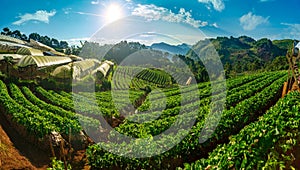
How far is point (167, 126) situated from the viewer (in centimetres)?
1032

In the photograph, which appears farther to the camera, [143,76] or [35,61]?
[143,76]

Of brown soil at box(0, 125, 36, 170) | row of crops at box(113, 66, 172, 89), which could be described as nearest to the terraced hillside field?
brown soil at box(0, 125, 36, 170)

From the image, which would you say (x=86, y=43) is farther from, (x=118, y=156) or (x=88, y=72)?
(x=118, y=156)

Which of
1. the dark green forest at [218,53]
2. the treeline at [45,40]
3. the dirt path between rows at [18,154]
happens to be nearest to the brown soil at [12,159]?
the dirt path between rows at [18,154]

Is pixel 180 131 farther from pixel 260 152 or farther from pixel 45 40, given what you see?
pixel 45 40

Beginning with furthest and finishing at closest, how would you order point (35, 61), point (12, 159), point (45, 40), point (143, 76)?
point (45, 40)
point (143, 76)
point (35, 61)
point (12, 159)

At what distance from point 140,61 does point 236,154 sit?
149ft

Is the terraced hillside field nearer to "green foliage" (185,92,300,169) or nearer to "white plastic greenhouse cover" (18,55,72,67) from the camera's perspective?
"green foliage" (185,92,300,169)

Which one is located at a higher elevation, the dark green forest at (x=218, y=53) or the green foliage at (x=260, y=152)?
the dark green forest at (x=218, y=53)

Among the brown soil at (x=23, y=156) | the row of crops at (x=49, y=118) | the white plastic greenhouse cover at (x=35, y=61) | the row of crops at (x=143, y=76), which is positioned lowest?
the brown soil at (x=23, y=156)

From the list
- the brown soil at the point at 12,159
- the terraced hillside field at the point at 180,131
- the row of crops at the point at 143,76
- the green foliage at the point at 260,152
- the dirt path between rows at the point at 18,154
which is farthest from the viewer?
the row of crops at the point at 143,76

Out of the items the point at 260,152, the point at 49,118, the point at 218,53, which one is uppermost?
the point at 218,53

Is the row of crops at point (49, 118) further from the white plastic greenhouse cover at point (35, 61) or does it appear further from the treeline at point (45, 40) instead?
the treeline at point (45, 40)

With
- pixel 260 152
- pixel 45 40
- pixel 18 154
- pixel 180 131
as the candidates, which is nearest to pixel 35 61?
pixel 18 154
